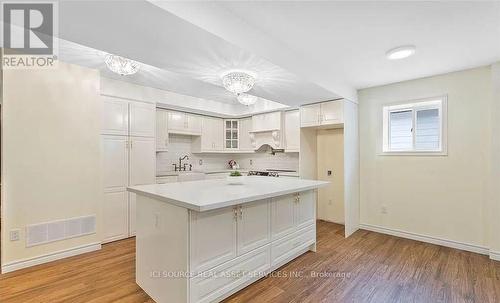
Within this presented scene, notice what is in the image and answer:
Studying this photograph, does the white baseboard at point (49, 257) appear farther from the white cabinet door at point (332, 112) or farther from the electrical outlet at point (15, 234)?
the white cabinet door at point (332, 112)

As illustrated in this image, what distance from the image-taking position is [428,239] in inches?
132

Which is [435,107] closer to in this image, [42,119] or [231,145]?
[231,145]

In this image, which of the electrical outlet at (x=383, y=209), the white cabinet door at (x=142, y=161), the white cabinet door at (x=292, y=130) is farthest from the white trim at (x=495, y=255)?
the white cabinet door at (x=142, y=161)

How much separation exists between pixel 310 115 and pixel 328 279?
2.63 m

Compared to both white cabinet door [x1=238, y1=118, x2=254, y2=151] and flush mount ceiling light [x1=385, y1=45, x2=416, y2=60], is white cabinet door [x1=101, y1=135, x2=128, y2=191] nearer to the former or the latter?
white cabinet door [x1=238, y1=118, x2=254, y2=151]

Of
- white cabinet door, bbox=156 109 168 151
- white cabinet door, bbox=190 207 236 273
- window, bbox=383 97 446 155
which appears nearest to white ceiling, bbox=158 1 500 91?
window, bbox=383 97 446 155

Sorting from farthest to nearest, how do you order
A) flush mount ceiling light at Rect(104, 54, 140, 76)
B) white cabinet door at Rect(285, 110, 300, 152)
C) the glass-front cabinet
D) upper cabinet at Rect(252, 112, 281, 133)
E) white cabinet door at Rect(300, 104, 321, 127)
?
the glass-front cabinet
upper cabinet at Rect(252, 112, 281, 133)
white cabinet door at Rect(285, 110, 300, 152)
white cabinet door at Rect(300, 104, 321, 127)
flush mount ceiling light at Rect(104, 54, 140, 76)

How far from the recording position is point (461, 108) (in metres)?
3.12

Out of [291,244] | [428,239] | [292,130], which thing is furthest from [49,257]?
[428,239]

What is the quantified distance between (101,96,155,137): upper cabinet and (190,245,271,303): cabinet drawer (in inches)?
106

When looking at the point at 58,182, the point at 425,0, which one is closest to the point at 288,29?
the point at 425,0

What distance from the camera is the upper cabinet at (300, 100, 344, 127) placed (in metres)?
3.67

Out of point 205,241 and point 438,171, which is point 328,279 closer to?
point 205,241

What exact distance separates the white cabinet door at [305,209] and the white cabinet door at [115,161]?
105 inches
